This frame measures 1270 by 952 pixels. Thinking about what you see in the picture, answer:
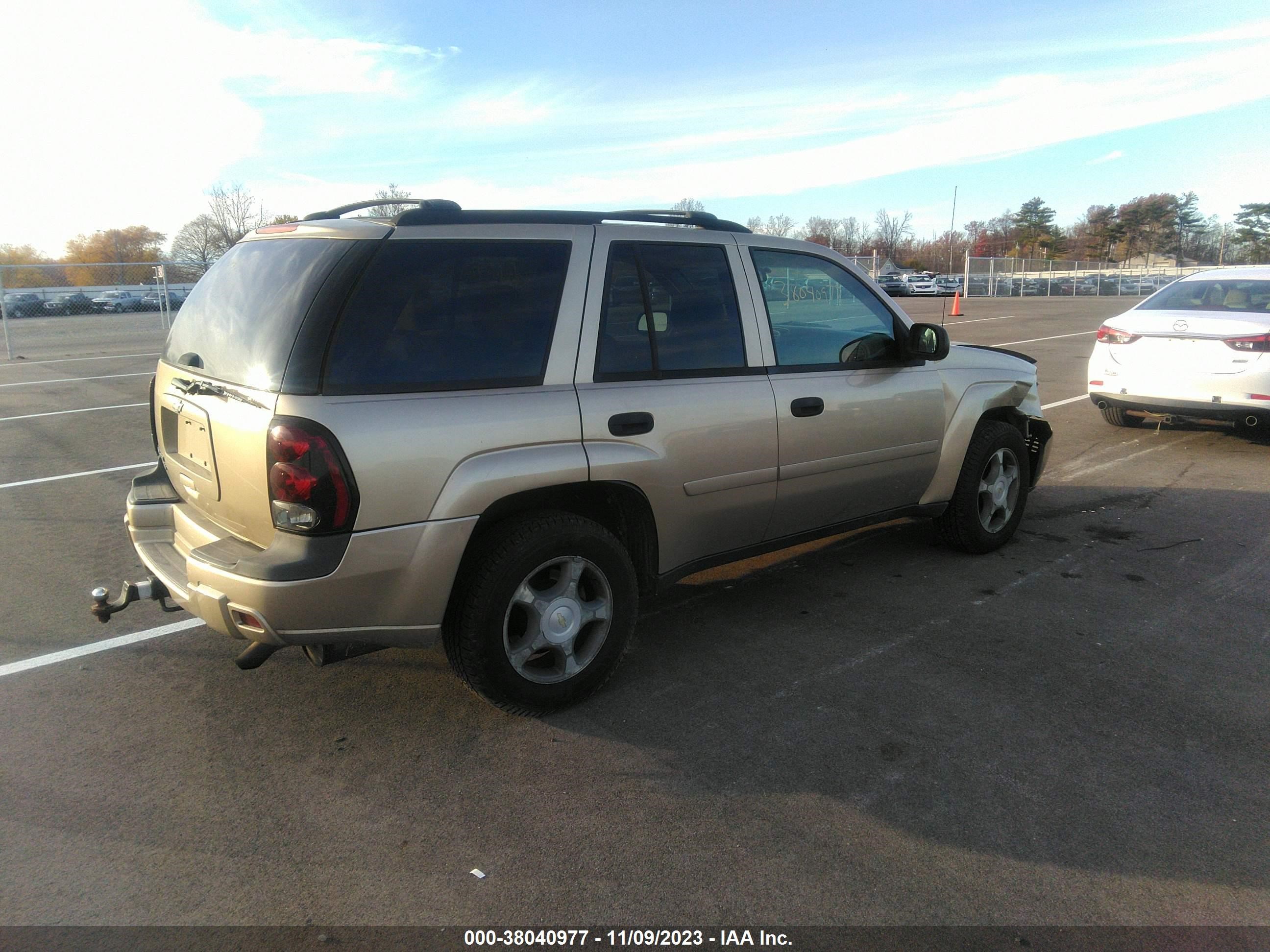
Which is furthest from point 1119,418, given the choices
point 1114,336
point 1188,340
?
point 1188,340

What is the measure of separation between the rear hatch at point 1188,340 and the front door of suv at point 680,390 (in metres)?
5.97

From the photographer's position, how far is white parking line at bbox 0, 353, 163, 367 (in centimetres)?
1738

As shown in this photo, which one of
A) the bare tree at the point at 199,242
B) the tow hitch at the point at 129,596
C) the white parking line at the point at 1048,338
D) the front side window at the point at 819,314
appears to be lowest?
the tow hitch at the point at 129,596

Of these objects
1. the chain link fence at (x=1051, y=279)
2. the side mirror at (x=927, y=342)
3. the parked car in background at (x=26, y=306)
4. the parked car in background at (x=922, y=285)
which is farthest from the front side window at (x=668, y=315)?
the chain link fence at (x=1051, y=279)

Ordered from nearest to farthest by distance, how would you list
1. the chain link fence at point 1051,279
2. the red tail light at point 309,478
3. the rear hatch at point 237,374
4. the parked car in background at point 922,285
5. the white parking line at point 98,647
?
the red tail light at point 309,478 → the rear hatch at point 237,374 → the white parking line at point 98,647 → the parked car in background at point 922,285 → the chain link fence at point 1051,279

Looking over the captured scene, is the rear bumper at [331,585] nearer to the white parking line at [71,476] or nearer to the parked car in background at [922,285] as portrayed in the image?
the white parking line at [71,476]

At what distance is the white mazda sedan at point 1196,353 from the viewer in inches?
311

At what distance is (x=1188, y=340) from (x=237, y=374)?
26.6 feet

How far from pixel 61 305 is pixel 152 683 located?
Answer: 25.5 meters

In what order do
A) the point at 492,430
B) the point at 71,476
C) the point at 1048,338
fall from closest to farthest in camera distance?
the point at 492,430 < the point at 71,476 < the point at 1048,338

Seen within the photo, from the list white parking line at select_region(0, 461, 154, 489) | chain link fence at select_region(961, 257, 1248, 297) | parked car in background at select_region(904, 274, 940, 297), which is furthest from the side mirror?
chain link fence at select_region(961, 257, 1248, 297)

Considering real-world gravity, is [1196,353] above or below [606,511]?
above

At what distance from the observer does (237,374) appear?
3283mm

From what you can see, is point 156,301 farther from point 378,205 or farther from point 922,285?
point 922,285
